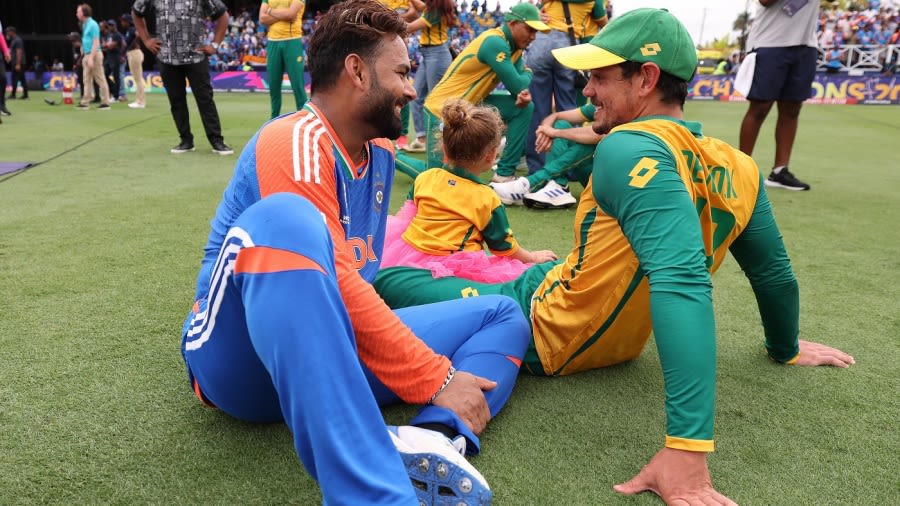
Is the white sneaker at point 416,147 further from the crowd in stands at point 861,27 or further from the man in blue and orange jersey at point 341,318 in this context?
the crowd in stands at point 861,27

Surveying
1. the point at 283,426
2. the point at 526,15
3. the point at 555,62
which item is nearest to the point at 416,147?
the point at 555,62

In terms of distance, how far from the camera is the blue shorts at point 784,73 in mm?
5125

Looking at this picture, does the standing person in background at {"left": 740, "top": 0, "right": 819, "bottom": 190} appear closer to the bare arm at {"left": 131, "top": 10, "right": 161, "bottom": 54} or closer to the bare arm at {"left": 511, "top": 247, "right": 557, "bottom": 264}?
the bare arm at {"left": 511, "top": 247, "right": 557, "bottom": 264}

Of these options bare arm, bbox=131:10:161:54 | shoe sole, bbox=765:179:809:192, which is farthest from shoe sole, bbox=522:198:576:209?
bare arm, bbox=131:10:161:54

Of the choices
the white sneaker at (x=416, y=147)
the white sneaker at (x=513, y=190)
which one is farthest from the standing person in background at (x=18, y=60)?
the white sneaker at (x=513, y=190)

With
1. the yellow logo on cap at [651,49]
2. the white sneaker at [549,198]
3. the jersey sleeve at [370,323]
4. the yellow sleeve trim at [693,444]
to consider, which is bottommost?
the white sneaker at [549,198]

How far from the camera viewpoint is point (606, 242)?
5.83ft

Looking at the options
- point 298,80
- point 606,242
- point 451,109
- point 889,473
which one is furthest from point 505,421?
point 298,80

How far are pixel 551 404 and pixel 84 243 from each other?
112 inches

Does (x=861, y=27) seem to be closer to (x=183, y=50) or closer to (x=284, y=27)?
(x=284, y=27)

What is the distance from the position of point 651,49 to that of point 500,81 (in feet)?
11.8

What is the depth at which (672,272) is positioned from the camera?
4.66 ft

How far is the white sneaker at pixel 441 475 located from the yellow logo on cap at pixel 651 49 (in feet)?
3.61

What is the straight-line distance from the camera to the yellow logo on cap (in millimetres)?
1652
